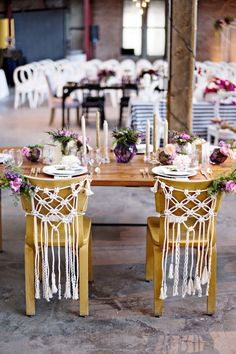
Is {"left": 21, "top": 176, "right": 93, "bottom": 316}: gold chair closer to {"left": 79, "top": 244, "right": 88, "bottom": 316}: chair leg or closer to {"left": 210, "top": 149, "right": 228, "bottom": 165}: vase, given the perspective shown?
{"left": 79, "top": 244, "right": 88, "bottom": 316}: chair leg

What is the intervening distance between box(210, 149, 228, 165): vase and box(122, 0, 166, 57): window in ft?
46.2

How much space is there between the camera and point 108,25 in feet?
57.8

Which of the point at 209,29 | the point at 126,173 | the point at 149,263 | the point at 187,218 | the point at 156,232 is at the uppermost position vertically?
the point at 209,29

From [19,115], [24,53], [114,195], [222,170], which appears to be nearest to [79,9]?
[24,53]

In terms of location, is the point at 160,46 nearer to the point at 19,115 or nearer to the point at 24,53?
the point at 24,53

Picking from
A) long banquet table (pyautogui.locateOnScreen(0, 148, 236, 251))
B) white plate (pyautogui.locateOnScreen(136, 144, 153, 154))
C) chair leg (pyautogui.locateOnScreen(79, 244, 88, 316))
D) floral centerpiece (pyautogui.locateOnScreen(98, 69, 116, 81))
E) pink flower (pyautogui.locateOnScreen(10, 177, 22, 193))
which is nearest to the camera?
pink flower (pyautogui.locateOnScreen(10, 177, 22, 193))

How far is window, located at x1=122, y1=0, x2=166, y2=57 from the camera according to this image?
17.5 meters

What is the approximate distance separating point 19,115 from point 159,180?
8.18 m

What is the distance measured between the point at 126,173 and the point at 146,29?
1458cm

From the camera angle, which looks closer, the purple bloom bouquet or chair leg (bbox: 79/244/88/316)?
chair leg (bbox: 79/244/88/316)

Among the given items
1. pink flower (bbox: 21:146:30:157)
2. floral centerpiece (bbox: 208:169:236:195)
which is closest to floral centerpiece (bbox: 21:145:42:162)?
pink flower (bbox: 21:146:30:157)

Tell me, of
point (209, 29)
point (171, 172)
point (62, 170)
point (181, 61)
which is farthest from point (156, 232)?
point (209, 29)

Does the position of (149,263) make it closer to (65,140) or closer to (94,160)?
(94,160)

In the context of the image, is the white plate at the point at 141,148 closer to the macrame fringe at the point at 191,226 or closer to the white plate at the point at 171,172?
the white plate at the point at 171,172
